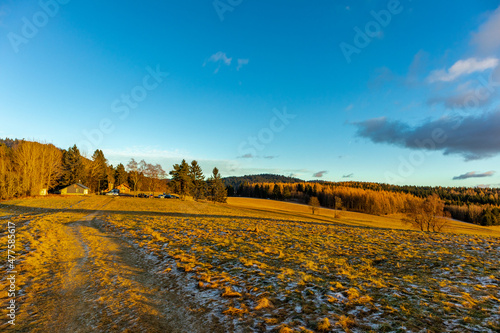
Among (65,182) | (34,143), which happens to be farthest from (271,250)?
(65,182)

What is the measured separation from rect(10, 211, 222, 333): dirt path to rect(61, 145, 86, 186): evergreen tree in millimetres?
86973

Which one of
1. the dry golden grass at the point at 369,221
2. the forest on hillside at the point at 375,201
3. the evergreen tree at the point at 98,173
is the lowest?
the dry golden grass at the point at 369,221

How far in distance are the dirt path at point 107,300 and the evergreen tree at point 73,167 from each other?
8697 cm

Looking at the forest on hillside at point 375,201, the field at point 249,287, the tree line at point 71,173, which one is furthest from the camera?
the forest on hillside at point 375,201

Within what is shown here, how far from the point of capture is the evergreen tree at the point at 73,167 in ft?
256

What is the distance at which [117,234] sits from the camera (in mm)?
17031

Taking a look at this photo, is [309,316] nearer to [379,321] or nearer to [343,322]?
[343,322]

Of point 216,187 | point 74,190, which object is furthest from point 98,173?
point 216,187

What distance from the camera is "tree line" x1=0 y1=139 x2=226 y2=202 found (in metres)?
49.0

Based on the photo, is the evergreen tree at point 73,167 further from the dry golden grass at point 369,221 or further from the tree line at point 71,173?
the dry golden grass at point 369,221

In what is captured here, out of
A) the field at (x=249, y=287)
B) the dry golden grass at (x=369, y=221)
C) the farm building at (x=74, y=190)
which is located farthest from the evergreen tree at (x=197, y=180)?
the field at (x=249, y=287)

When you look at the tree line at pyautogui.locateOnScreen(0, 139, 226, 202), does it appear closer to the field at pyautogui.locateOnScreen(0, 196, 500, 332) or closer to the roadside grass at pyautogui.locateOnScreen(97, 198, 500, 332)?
the field at pyautogui.locateOnScreen(0, 196, 500, 332)

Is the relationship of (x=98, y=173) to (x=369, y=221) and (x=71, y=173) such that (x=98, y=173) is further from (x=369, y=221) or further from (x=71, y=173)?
(x=369, y=221)

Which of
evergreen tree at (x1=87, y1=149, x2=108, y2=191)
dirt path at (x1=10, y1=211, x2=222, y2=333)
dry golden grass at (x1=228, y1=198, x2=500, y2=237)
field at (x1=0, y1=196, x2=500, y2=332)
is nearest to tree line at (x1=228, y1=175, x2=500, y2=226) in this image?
dry golden grass at (x1=228, y1=198, x2=500, y2=237)
